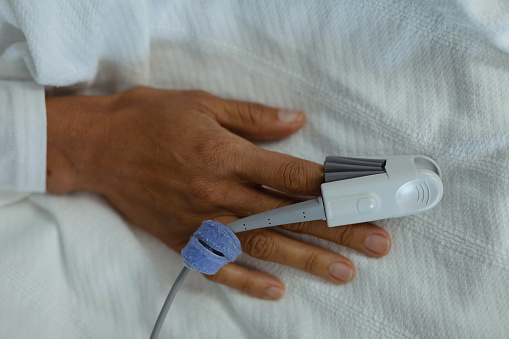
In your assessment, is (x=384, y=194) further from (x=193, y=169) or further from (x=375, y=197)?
(x=193, y=169)

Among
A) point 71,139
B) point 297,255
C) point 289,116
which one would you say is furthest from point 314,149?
point 71,139

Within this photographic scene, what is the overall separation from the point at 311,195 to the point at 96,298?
382 millimetres

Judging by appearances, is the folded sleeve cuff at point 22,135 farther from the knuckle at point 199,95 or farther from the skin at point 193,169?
the knuckle at point 199,95

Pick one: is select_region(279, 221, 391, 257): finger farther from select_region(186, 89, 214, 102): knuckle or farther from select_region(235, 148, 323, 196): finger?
select_region(186, 89, 214, 102): knuckle

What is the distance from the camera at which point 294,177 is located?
0.60 meters

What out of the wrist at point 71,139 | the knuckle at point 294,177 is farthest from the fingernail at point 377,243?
the wrist at point 71,139

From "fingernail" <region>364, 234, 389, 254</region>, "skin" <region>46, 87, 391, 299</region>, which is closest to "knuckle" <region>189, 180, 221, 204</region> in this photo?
"skin" <region>46, 87, 391, 299</region>

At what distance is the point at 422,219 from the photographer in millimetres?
599

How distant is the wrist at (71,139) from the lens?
749mm

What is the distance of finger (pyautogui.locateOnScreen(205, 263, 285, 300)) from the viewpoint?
0.65 meters

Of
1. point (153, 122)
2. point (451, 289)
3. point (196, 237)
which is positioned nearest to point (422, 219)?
point (451, 289)

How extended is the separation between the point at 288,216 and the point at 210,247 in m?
0.10

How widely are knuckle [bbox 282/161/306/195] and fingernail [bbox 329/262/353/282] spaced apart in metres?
0.11

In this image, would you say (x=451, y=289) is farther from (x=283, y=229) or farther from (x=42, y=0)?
(x=42, y=0)
